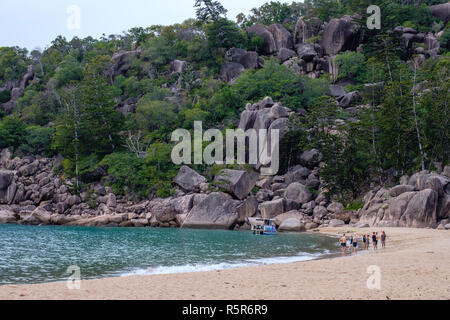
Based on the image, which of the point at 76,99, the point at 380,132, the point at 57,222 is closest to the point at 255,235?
the point at 380,132

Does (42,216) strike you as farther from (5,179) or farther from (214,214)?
(214,214)

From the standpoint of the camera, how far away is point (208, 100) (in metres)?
70.9

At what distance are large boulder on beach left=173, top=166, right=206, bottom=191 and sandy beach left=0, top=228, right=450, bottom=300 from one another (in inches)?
1358

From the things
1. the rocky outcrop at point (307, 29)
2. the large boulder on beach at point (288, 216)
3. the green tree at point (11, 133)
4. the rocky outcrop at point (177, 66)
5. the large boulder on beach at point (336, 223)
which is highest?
the rocky outcrop at point (307, 29)

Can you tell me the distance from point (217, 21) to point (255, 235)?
58.3m

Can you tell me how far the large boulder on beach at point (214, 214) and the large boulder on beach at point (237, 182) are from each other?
9.38 ft

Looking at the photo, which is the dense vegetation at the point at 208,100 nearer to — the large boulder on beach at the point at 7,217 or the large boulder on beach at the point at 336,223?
the large boulder on beach at the point at 336,223

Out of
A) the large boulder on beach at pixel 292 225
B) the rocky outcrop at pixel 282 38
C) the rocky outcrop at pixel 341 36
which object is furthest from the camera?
the rocky outcrop at pixel 282 38

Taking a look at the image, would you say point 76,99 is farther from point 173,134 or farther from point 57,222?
point 57,222

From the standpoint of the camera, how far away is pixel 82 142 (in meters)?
63.6

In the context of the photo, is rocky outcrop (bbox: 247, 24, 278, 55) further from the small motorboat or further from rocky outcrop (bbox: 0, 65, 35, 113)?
the small motorboat

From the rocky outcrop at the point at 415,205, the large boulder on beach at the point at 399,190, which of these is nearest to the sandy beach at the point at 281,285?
the rocky outcrop at the point at 415,205

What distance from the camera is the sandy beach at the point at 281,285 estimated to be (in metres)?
11.3

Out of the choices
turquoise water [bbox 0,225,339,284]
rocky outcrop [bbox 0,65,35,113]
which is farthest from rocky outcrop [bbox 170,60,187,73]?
turquoise water [bbox 0,225,339,284]
